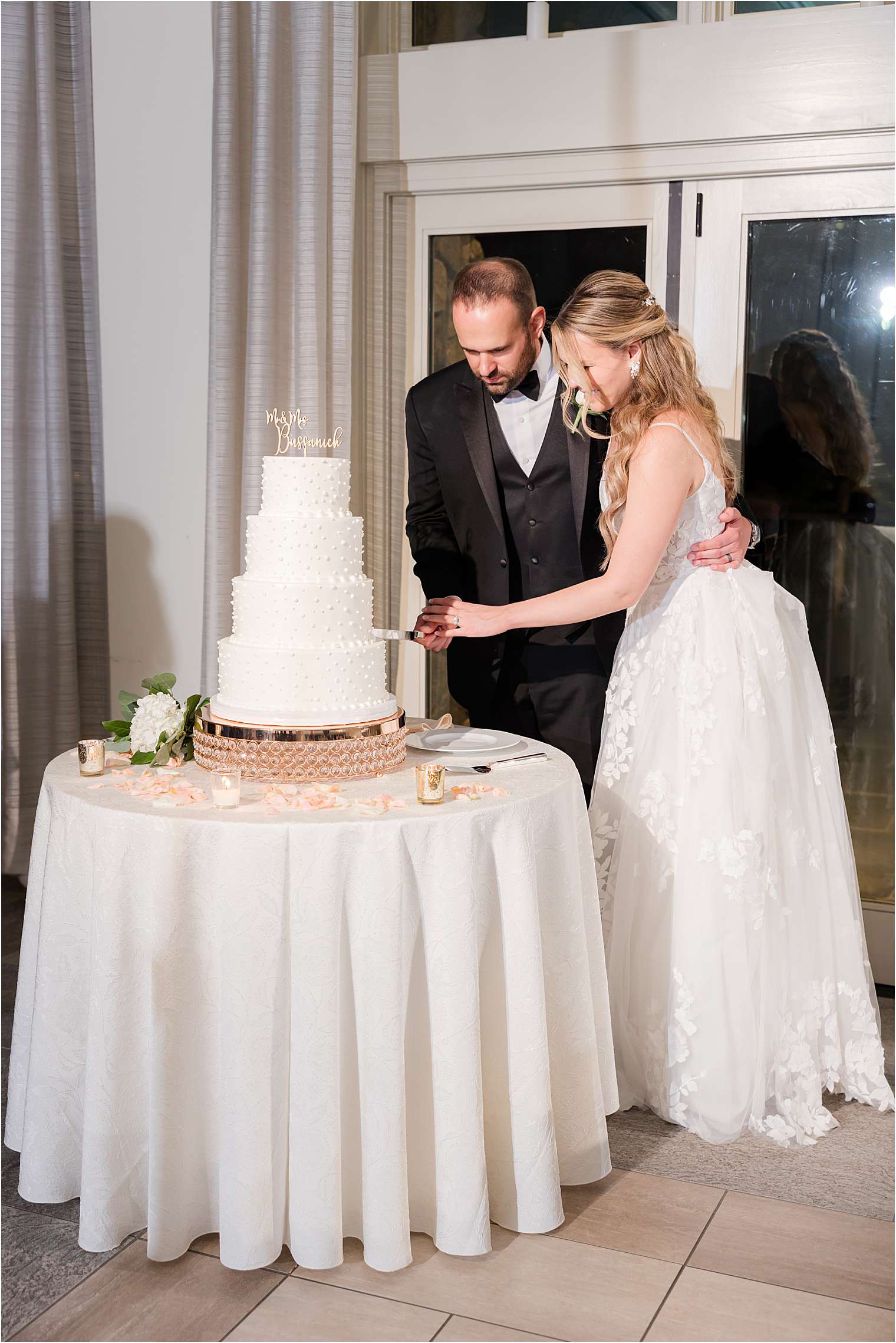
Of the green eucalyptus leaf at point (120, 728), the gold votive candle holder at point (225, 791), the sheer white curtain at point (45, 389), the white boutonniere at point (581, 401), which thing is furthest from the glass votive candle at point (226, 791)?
the sheer white curtain at point (45, 389)

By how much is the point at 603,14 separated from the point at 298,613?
225 centimetres

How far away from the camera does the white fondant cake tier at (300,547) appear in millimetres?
2150

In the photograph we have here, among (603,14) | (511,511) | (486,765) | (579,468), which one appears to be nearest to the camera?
(486,765)

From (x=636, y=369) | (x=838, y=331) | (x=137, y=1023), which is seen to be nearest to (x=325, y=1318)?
(x=137, y=1023)

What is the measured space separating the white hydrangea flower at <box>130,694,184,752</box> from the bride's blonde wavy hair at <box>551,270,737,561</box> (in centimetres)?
99

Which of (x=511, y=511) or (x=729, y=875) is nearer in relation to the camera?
(x=729, y=875)

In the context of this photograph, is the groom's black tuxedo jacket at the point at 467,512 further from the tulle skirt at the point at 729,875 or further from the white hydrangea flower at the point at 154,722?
the white hydrangea flower at the point at 154,722

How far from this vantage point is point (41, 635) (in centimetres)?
377

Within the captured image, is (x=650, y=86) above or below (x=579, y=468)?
above

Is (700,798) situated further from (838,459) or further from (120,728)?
(838,459)

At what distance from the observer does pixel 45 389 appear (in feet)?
12.1

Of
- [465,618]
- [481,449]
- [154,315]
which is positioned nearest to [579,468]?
[481,449]

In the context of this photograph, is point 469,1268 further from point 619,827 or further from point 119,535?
point 119,535

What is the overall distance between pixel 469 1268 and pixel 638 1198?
404mm
